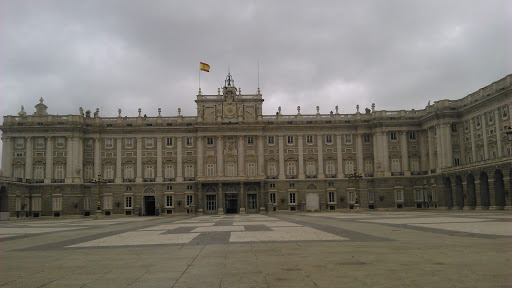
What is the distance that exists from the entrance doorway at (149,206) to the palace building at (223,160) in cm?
18

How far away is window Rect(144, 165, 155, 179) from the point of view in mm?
82125

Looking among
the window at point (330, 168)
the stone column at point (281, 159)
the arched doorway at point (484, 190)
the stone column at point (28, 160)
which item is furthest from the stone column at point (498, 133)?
the stone column at point (28, 160)

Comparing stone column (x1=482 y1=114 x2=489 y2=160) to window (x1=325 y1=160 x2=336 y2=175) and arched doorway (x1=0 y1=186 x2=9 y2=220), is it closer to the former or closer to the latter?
window (x1=325 y1=160 x2=336 y2=175)

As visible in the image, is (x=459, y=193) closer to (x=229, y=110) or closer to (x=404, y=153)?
(x=404, y=153)

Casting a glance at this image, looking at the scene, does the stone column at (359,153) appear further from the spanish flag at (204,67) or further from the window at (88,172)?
the window at (88,172)

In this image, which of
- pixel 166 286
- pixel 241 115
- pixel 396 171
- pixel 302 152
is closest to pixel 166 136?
pixel 241 115

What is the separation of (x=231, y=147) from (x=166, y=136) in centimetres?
1189

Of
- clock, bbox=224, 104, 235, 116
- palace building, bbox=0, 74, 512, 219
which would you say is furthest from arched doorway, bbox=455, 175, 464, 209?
clock, bbox=224, 104, 235, 116

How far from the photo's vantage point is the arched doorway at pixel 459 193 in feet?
227

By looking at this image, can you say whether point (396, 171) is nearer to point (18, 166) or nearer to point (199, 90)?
point (199, 90)

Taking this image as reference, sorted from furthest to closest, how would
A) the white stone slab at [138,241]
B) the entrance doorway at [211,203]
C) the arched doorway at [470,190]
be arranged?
1. the entrance doorway at [211,203]
2. the arched doorway at [470,190]
3. the white stone slab at [138,241]

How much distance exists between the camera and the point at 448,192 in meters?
72.6

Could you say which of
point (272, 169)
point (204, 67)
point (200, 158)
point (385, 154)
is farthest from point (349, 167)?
point (204, 67)

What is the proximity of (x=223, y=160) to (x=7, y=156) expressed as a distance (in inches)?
1439
